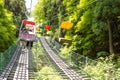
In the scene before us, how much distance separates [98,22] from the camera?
30.0m

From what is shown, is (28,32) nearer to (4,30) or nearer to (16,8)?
(4,30)

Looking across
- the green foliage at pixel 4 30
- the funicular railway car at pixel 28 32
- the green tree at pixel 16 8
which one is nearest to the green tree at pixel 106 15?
the funicular railway car at pixel 28 32

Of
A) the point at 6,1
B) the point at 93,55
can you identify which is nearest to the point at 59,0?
the point at 6,1

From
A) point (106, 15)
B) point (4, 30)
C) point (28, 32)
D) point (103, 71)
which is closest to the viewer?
point (103, 71)

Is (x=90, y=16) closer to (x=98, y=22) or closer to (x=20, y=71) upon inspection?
(x=98, y=22)

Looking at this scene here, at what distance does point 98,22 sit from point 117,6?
2700 millimetres

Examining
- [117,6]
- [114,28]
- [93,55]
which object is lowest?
[93,55]

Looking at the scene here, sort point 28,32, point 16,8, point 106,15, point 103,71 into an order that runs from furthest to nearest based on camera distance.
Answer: point 16,8
point 28,32
point 106,15
point 103,71

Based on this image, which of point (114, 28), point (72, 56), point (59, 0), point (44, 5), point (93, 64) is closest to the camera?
point (93, 64)

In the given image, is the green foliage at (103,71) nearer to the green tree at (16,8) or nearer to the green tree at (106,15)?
the green tree at (106,15)

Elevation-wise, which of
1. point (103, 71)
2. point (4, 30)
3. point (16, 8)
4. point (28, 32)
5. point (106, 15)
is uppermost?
point (16, 8)

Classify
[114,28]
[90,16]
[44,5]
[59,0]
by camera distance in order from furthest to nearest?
[44,5] → [59,0] → [90,16] → [114,28]

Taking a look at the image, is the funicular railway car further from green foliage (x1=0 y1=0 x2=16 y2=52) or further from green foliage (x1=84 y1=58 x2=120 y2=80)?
green foliage (x1=84 y1=58 x2=120 y2=80)

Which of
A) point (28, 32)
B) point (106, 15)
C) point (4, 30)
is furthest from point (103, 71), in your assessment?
point (4, 30)
